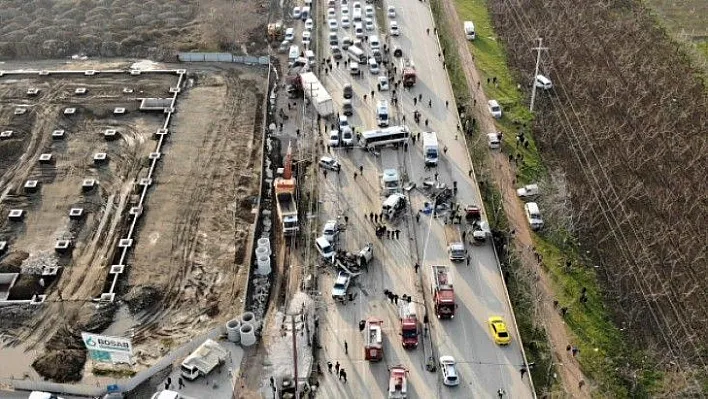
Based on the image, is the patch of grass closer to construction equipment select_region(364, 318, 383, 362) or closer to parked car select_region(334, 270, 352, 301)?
construction equipment select_region(364, 318, 383, 362)

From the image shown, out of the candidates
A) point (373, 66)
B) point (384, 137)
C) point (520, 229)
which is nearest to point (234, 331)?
point (520, 229)

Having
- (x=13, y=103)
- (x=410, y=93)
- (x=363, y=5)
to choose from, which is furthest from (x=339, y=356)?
(x=363, y=5)

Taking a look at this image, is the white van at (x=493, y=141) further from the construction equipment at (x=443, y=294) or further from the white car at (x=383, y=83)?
the construction equipment at (x=443, y=294)

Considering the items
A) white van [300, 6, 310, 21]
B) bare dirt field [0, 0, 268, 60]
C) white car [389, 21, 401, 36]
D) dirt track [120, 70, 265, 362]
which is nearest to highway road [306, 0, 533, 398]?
dirt track [120, 70, 265, 362]

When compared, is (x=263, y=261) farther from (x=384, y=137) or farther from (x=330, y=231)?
(x=384, y=137)

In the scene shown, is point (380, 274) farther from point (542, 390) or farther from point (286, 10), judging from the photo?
point (286, 10)
